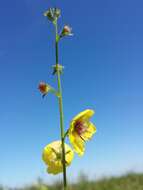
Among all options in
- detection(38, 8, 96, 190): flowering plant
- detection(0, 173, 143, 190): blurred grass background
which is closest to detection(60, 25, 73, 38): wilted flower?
detection(38, 8, 96, 190): flowering plant

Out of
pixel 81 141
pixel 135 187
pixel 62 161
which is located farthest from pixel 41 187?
pixel 135 187

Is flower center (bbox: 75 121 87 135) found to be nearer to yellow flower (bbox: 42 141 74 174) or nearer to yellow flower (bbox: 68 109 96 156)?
yellow flower (bbox: 68 109 96 156)

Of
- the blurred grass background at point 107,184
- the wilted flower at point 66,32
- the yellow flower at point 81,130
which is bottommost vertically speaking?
the yellow flower at point 81,130

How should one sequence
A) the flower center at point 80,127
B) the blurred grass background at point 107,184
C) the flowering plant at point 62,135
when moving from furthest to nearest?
the blurred grass background at point 107,184 < the flower center at point 80,127 < the flowering plant at point 62,135

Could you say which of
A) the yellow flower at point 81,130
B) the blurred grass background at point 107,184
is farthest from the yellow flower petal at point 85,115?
the blurred grass background at point 107,184

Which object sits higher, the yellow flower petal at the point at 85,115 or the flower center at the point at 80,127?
the yellow flower petal at the point at 85,115

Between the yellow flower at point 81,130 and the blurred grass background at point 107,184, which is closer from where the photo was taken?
the yellow flower at point 81,130

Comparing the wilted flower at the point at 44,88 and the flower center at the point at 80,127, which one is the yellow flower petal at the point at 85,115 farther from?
the wilted flower at the point at 44,88

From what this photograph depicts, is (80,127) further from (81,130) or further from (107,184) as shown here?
(107,184)
